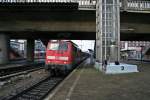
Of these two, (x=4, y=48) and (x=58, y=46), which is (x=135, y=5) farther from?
(x=4, y=48)

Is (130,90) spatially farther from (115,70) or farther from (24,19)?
(24,19)

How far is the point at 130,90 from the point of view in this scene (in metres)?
14.1

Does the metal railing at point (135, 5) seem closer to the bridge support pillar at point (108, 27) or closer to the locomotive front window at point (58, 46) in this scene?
the bridge support pillar at point (108, 27)

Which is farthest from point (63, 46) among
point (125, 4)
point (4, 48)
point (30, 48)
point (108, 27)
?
point (30, 48)

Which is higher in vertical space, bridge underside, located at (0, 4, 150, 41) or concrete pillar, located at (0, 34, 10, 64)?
bridge underside, located at (0, 4, 150, 41)

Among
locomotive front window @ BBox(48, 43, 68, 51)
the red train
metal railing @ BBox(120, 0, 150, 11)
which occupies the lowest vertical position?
the red train

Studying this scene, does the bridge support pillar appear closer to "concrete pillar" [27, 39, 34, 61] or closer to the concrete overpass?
the concrete overpass

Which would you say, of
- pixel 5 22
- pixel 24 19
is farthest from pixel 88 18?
pixel 5 22

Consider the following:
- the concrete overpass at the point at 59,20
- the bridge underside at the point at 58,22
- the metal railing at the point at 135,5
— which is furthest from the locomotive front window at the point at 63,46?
the metal railing at the point at 135,5

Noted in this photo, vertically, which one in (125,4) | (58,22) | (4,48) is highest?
(125,4)

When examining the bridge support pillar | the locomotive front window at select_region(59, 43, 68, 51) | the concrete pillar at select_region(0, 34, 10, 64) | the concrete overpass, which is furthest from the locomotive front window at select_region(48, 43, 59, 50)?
the concrete pillar at select_region(0, 34, 10, 64)

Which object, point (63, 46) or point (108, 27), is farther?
point (108, 27)

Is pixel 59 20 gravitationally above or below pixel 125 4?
below

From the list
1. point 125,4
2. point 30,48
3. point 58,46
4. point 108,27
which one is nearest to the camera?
point 58,46
